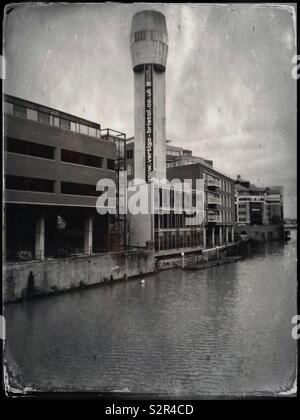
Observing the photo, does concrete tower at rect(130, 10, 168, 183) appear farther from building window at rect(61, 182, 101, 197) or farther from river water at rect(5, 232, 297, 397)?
river water at rect(5, 232, 297, 397)

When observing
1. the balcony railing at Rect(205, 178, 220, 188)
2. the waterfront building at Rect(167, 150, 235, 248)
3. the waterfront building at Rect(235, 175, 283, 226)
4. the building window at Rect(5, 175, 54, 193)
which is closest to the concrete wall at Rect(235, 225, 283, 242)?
the waterfront building at Rect(235, 175, 283, 226)

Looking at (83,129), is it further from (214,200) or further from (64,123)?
(214,200)

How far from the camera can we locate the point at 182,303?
15.7ft

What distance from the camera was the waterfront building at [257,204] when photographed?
4770 mm

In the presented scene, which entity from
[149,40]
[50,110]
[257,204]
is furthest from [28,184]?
[257,204]

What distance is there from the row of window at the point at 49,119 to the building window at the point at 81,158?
0.43m

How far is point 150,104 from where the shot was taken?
4949mm

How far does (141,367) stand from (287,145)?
13.8ft

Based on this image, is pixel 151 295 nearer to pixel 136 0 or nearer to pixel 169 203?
pixel 169 203

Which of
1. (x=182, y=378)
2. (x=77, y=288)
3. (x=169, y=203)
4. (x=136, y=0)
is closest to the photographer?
(x=182, y=378)

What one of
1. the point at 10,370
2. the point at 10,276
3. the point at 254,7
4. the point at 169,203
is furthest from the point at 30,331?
the point at 254,7

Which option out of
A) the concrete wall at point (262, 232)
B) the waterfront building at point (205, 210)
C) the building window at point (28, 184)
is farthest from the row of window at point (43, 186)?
the concrete wall at point (262, 232)

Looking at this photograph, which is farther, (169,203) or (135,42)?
(169,203)

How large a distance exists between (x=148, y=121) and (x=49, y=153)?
6.32ft
